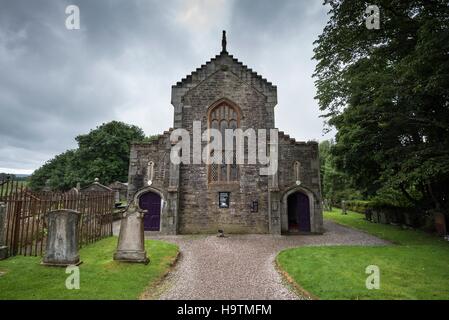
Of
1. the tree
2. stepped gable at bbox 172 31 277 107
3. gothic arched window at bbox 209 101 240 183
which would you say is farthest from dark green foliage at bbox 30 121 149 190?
the tree

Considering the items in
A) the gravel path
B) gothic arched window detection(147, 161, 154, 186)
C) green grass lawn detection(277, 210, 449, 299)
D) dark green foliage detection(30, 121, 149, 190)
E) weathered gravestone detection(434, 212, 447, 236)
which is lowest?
the gravel path

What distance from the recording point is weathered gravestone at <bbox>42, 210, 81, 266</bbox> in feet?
24.3

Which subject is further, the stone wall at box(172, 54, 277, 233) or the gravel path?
the stone wall at box(172, 54, 277, 233)

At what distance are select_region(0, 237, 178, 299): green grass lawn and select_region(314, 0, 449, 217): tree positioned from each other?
11.0 meters

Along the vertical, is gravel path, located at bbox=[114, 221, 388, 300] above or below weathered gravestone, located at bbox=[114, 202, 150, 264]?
below

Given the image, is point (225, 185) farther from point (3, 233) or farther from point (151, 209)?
point (3, 233)

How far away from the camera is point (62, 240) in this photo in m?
7.52

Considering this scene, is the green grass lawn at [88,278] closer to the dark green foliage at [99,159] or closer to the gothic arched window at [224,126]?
the gothic arched window at [224,126]

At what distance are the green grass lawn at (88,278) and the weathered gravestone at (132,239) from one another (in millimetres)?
256

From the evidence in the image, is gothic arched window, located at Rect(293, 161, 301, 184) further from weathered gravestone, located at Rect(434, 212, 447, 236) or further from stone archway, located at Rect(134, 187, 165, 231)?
stone archway, located at Rect(134, 187, 165, 231)

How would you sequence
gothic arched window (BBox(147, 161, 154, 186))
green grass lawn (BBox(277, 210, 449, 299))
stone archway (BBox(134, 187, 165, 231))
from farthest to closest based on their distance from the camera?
gothic arched window (BBox(147, 161, 154, 186)), stone archway (BBox(134, 187, 165, 231)), green grass lawn (BBox(277, 210, 449, 299))

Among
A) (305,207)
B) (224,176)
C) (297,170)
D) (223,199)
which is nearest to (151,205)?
(223,199)

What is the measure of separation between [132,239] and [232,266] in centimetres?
362
